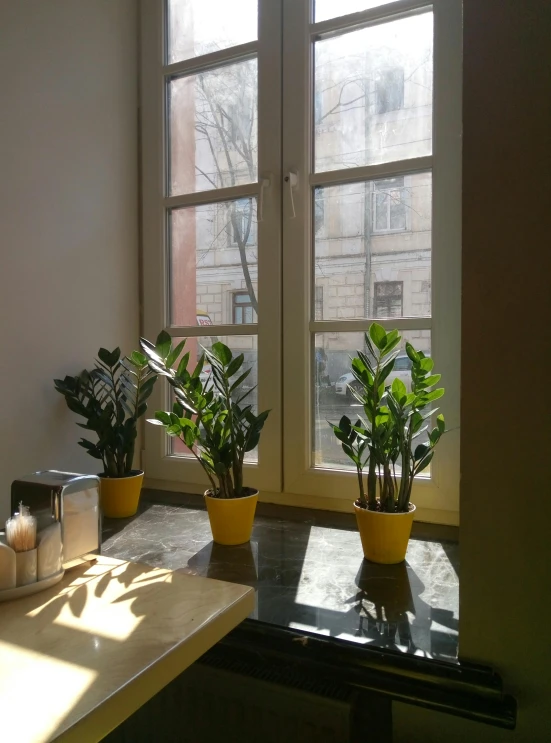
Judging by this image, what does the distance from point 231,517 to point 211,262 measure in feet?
2.41

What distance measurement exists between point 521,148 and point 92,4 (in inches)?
51.8

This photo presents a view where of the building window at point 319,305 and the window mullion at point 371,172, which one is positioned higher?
the window mullion at point 371,172

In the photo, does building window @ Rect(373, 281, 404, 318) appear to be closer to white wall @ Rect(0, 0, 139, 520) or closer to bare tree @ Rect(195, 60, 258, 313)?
bare tree @ Rect(195, 60, 258, 313)

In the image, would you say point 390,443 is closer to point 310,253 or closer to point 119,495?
point 310,253

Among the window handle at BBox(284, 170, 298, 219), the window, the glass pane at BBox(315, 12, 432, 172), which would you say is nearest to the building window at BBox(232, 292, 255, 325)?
the window

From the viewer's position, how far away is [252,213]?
4.81ft

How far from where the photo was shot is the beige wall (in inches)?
26.7

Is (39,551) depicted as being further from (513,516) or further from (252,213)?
(252,213)

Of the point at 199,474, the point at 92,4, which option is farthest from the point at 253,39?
the point at 199,474

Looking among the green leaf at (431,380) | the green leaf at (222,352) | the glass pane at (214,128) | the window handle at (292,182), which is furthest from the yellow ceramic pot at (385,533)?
the glass pane at (214,128)

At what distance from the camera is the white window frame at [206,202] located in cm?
141

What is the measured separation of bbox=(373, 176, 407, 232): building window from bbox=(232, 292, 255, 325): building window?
0.39m

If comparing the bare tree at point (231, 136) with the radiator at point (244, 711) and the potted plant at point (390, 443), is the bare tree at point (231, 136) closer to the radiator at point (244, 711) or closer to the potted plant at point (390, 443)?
the potted plant at point (390, 443)

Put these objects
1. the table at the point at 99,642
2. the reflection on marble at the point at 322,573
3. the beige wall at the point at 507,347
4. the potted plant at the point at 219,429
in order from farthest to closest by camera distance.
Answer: the potted plant at the point at 219,429
the reflection on marble at the point at 322,573
the beige wall at the point at 507,347
the table at the point at 99,642
